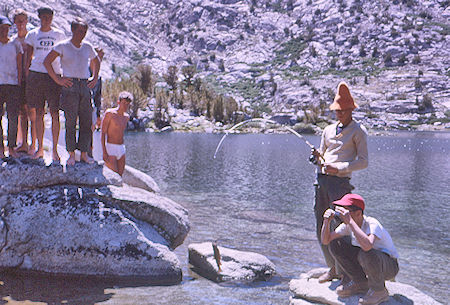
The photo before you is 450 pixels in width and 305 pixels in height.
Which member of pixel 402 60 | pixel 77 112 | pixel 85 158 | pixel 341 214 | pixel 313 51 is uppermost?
pixel 313 51

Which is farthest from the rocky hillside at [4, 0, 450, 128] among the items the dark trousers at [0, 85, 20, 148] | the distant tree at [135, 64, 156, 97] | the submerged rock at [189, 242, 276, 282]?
the dark trousers at [0, 85, 20, 148]

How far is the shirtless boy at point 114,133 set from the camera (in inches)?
378

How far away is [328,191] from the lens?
6531 mm

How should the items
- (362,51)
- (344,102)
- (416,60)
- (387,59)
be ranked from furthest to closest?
(362,51) < (387,59) < (416,60) < (344,102)

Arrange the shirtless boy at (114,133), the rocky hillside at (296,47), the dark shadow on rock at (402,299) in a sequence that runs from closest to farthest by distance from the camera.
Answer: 1. the dark shadow on rock at (402,299)
2. the shirtless boy at (114,133)
3. the rocky hillside at (296,47)

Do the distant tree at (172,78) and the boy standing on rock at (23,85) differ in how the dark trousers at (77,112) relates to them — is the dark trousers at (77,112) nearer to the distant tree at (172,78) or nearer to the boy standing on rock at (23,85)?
the boy standing on rock at (23,85)

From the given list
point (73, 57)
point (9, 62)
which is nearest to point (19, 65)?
point (9, 62)

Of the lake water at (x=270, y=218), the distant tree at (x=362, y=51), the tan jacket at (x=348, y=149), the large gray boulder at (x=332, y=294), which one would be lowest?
the lake water at (x=270, y=218)

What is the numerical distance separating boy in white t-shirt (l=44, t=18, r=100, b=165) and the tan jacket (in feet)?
13.0

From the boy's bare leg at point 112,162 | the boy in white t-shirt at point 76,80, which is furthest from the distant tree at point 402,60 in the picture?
the boy in white t-shirt at point 76,80

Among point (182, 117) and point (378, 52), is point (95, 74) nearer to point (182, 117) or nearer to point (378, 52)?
point (182, 117)

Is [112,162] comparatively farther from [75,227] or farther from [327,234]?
[327,234]

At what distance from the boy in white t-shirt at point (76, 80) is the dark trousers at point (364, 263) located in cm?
442

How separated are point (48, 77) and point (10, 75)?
63 cm
